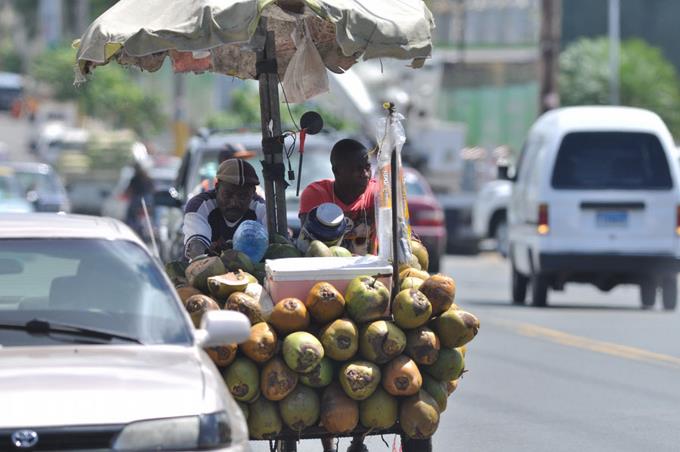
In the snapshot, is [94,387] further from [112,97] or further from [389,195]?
[112,97]

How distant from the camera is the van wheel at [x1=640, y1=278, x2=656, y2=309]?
64.5 feet

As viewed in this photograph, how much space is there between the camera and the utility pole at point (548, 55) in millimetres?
34312

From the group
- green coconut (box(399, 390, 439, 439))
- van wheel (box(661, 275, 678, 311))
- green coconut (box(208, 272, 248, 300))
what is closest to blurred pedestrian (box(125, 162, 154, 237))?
van wheel (box(661, 275, 678, 311))

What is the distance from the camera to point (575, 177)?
1895 cm

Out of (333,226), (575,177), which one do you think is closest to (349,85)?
(575,177)

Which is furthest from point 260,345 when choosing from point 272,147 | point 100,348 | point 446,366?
point 272,147

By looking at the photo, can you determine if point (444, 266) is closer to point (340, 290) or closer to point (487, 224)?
point (487, 224)

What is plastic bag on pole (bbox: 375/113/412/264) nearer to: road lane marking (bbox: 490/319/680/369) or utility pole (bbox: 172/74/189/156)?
road lane marking (bbox: 490/319/680/369)

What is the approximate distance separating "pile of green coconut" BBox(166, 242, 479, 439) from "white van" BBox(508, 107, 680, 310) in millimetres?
11384

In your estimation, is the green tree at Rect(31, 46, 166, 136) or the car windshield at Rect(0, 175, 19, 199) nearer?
the car windshield at Rect(0, 175, 19, 199)

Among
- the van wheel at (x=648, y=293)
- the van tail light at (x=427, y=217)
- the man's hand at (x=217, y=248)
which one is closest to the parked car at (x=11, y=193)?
the van tail light at (x=427, y=217)

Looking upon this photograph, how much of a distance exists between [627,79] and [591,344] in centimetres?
3105

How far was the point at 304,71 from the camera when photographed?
9.23m

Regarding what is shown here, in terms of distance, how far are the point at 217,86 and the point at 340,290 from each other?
46329 millimetres
